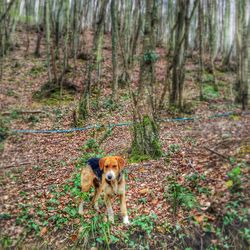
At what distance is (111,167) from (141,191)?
1501 millimetres

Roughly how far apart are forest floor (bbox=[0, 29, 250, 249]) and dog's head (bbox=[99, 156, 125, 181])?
2.98 feet

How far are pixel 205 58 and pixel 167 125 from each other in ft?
45.1

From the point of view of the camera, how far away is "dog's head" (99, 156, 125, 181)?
13.5 ft

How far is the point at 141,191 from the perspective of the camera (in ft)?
17.9

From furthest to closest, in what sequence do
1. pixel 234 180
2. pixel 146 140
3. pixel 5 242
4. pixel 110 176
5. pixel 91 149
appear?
pixel 91 149 → pixel 146 140 → pixel 234 180 → pixel 5 242 → pixel 110 176

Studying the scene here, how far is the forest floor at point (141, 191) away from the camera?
432cm

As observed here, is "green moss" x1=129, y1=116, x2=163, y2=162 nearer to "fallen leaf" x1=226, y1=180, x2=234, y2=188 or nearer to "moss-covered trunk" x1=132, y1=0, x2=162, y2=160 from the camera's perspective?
"moss-covered trunk" x1=132, y1=0, x2=162, y2=160

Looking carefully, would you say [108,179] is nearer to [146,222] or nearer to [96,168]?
[96,168]

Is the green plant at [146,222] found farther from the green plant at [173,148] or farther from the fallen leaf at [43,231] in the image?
the green plant at [173,148]

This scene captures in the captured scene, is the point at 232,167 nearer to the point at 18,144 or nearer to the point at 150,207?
the point at 150,207

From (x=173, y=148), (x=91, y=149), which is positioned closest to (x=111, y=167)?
(x=173, y=148)

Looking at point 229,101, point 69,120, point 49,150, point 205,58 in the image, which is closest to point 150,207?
point 49,150

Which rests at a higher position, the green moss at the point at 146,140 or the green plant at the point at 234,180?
the green moss at the point at 146,140

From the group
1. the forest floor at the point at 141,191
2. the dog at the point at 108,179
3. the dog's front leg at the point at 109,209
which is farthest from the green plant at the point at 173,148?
the dog's front leg at the point at 109,209
